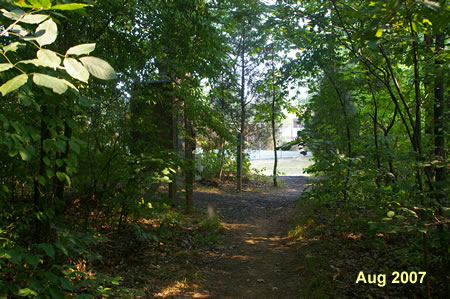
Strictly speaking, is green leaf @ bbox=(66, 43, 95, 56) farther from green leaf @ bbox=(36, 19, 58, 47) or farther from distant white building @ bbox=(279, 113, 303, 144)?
distant white building @ bbox=(279, 113, 303, 144)

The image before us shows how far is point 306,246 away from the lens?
4.91 meters

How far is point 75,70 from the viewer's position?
0.78 metres

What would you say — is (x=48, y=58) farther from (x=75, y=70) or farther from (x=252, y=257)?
(x=252, y=257)

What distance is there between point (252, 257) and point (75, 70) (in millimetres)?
4551

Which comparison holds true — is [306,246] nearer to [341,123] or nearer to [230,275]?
[230,275]

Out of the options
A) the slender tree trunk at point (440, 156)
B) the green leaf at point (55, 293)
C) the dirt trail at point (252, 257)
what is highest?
the slender tree trunk at point (440, 156)

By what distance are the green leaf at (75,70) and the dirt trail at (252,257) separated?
3.31m

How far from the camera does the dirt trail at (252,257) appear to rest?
3687mm

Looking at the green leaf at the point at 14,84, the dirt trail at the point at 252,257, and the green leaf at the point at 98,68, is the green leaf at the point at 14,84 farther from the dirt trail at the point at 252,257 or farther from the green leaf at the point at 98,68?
the dirt trail at the point at 252,257

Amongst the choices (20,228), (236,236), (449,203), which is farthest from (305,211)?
(20,228)

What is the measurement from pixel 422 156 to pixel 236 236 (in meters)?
4.12

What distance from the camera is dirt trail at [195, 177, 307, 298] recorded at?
369cm

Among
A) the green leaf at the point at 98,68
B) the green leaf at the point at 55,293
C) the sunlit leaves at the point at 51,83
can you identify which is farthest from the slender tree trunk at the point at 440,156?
the green leaf at the point at 55,293

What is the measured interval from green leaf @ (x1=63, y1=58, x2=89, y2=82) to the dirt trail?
3312 millimetres
